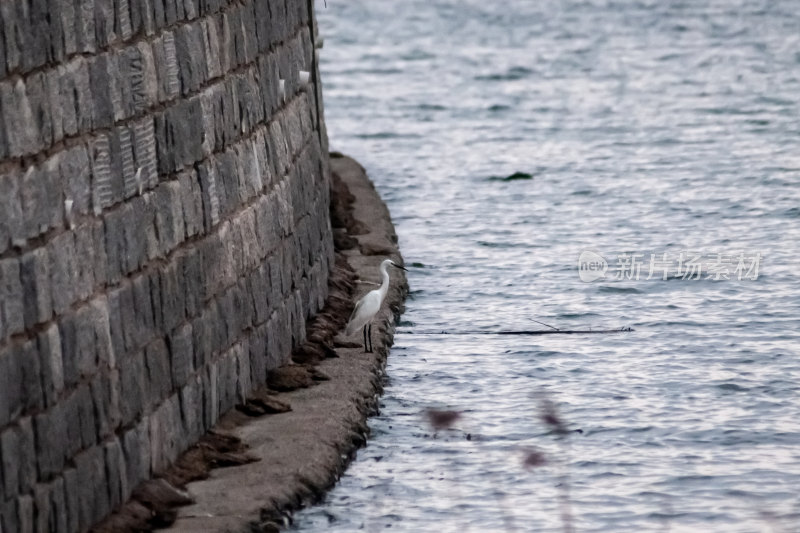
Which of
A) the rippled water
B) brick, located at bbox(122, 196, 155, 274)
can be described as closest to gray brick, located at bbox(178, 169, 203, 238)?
brick, located at bbox(122, 196, 155, 274)

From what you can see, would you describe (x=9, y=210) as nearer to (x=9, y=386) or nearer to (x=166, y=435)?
(x=9, y=386)

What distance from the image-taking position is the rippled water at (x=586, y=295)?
9.40m

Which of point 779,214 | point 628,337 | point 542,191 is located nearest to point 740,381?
point 628,337

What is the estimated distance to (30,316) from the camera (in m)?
7.04

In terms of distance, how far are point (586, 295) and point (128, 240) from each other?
24.6 ft

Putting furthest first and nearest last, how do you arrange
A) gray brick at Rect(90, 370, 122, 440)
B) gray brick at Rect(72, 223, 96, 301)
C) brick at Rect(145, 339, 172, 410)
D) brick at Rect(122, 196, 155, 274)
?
brick at Rect(145, 339, 172, 410)
brick at Rect(122, 196, 155, 274)
gray brick at Rect(90, 370, 122, 440)
gray brick at Rect(72, 223, 96, 301)

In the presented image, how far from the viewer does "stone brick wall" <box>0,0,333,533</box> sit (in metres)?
6.97

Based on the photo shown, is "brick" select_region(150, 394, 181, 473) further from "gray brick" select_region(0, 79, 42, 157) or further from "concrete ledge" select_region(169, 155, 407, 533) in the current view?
"gray brick" select_region(0, 79, 42, 157)

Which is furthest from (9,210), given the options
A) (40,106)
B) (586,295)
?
(586,295)

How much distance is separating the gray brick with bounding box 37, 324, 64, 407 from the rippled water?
189 centimetres

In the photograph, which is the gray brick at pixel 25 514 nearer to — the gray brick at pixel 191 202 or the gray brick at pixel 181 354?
the gray brick at pixel 181 354

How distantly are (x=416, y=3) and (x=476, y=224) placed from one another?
1659 inches

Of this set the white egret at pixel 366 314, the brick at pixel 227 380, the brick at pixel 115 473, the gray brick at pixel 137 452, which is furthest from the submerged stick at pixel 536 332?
the brick at pixel 115 473

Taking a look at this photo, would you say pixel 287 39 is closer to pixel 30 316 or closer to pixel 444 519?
pixel 444 519
